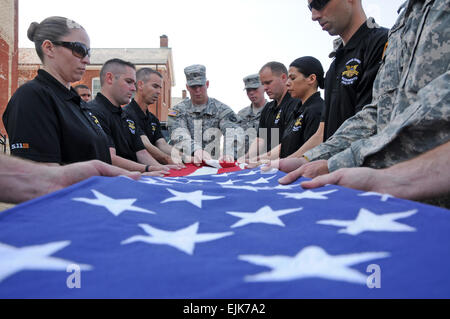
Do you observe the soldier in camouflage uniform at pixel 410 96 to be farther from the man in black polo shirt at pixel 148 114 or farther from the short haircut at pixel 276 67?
the short haircut at pixel 276 67

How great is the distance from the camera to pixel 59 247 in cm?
76

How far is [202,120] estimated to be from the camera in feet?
18.6

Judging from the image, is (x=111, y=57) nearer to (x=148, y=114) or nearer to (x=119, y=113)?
(x=148, y=114)

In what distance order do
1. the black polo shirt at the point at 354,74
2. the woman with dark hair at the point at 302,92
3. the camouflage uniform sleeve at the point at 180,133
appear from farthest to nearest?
the camouflage uniform sleeve at the point at 180,133, the woman with dark hair at the point at 302,92, the black polo shirt at the point at 354,74

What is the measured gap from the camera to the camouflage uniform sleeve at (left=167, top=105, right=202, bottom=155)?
519cm

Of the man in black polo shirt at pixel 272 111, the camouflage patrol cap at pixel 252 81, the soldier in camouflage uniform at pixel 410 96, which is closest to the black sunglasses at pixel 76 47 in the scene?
the soldier in camouflage uniform at pixel 410 96

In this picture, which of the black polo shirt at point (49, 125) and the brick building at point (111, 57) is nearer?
the black polo shirt at point (49, 125)

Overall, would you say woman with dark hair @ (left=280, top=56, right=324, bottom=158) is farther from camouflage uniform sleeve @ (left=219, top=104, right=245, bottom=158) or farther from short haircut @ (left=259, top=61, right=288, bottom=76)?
short haircut @ (left=259, top=61, right=288, bottom=76)

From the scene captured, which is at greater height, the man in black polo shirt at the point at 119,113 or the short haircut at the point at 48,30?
the short haircut at the point at 48,30

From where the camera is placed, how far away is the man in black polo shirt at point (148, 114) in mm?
5250

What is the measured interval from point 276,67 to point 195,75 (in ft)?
4.75

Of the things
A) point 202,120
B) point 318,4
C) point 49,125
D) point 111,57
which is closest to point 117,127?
point 202,120

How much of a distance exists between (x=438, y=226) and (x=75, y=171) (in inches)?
51.2

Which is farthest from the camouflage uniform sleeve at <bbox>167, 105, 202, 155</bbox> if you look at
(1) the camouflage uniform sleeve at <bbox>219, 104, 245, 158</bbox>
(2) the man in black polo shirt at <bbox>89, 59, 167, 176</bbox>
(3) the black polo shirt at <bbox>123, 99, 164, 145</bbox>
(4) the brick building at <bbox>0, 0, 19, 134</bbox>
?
(4) the brick building at <bbox>0, 0, 19, 134</bbox>
